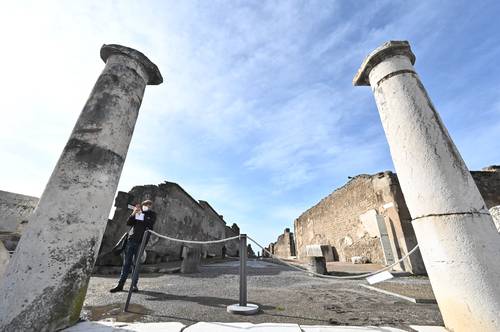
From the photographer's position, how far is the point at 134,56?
10.7 feet

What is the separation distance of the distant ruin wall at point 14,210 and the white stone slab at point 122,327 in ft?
43.1

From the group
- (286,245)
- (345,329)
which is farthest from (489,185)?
(286,245)

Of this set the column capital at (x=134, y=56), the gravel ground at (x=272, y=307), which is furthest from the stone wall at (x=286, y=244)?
the column capital at (x=134, y=56)

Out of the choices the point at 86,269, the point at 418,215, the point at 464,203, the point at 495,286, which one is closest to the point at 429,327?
the point at 495,286

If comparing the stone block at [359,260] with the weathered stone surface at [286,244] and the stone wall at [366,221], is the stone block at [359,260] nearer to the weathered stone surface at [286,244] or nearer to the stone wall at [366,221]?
the stone wall at [366,221]

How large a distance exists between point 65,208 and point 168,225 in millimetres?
7631

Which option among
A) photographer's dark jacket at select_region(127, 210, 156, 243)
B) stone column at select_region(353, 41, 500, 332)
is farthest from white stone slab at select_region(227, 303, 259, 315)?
photographer's dark jacket at select_region(127, 210, 156, 243)

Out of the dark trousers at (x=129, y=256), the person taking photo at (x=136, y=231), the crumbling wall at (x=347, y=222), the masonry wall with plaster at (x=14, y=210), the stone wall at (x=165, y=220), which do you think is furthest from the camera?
the masonry wall with plaster at (x=14, y=210)

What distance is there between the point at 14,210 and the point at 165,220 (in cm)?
953

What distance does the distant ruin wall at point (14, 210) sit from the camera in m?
11.6

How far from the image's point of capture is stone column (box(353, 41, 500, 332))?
1898 millimetres

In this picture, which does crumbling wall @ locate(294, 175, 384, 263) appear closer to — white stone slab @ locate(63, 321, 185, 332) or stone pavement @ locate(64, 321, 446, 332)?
stone pavement @ locate(64, 321, 446, 332)

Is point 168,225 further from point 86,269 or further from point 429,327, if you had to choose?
point 429,327

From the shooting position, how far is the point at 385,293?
12.2 ft
